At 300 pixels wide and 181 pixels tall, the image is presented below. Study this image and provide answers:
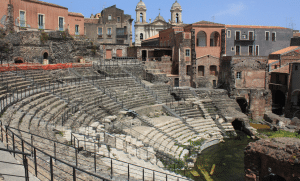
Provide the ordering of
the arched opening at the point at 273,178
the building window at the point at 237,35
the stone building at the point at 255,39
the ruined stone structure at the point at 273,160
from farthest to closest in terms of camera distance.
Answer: the building window at the point at 237,35 → the stone building at the point at 255,39 → the arched opening at the point at 273,178 → the ruined stone structure at the point at 273,160

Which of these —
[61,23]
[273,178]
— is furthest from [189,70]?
[273,178]

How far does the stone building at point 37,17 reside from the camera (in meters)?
28.2

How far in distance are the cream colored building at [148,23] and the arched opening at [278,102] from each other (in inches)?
1211

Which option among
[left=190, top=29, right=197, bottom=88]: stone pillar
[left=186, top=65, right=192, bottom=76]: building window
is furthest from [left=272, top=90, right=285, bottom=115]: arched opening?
[left=186, top=65, right=192, bottom=76]: building window

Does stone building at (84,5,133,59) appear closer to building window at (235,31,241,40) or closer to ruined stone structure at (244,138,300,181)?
building window at (235,31,241,40)

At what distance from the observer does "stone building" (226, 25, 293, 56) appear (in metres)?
40.2

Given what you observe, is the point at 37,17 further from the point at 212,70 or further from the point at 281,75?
the point at 281,75

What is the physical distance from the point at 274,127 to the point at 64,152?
23.5 m

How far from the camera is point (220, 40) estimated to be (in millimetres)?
39375

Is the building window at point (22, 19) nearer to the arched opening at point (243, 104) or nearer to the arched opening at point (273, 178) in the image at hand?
the arched opening at point (243, 104)

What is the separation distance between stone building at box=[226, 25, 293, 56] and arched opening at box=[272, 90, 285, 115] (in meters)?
7.56

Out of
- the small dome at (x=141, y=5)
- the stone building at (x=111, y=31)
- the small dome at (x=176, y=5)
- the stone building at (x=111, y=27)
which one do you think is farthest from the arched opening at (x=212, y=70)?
the small dome at (x=141, y=5)

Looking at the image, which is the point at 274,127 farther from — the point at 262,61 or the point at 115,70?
the point at 115,70

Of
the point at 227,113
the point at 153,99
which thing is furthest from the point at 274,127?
the point at 153,99
